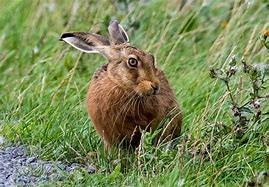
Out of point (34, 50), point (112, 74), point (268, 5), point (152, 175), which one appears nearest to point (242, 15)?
point (268, 5)

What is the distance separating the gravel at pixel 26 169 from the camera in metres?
5.21

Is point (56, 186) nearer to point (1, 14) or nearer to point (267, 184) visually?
point (267, 184)

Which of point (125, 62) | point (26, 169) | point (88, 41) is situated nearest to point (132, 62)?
point (125, 62)

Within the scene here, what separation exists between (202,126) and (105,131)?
58 cm

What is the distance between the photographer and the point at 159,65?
24.5ft

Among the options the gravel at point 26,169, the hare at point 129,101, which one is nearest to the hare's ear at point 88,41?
the hare at point 129,101

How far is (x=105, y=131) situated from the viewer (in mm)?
5723

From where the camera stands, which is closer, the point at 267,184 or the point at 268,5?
the point at 267,184

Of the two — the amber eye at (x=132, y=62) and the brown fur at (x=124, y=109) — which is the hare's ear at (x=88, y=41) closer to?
the brown fur at (x=124, y=109)

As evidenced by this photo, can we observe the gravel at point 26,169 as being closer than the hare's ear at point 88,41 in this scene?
Yes

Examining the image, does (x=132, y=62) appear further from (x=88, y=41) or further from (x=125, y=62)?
(x=88, y=41)

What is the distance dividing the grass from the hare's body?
114mm

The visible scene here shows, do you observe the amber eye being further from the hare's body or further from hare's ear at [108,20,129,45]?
hare's ear at [108,20,129,45]

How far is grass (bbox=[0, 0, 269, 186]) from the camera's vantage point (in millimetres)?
5270
